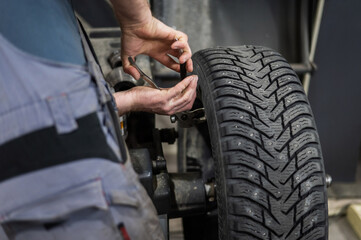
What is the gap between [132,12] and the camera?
944 mm

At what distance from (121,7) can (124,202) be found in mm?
537

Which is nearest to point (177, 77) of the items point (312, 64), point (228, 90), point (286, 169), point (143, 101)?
point (312, 64)

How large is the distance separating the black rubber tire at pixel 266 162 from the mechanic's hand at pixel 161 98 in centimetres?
9

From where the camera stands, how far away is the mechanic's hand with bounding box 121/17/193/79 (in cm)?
99

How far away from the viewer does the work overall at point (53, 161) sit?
0.56 m

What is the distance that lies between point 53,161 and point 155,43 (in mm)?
596

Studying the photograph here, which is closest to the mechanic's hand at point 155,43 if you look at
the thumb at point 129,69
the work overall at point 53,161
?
the thumb at point 129,69

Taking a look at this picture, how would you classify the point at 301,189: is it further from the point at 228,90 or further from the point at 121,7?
the point at 121,7

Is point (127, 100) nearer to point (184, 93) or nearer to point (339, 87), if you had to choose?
point (184, 93)

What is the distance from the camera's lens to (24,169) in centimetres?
56

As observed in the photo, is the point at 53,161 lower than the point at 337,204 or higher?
higher

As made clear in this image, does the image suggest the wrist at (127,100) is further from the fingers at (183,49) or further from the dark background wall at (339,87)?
the dark background wall at (339,87)

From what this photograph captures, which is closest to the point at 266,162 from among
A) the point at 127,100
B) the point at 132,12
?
the point at 127,100

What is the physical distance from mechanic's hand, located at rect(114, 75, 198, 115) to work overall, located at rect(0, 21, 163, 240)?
1.09ft
